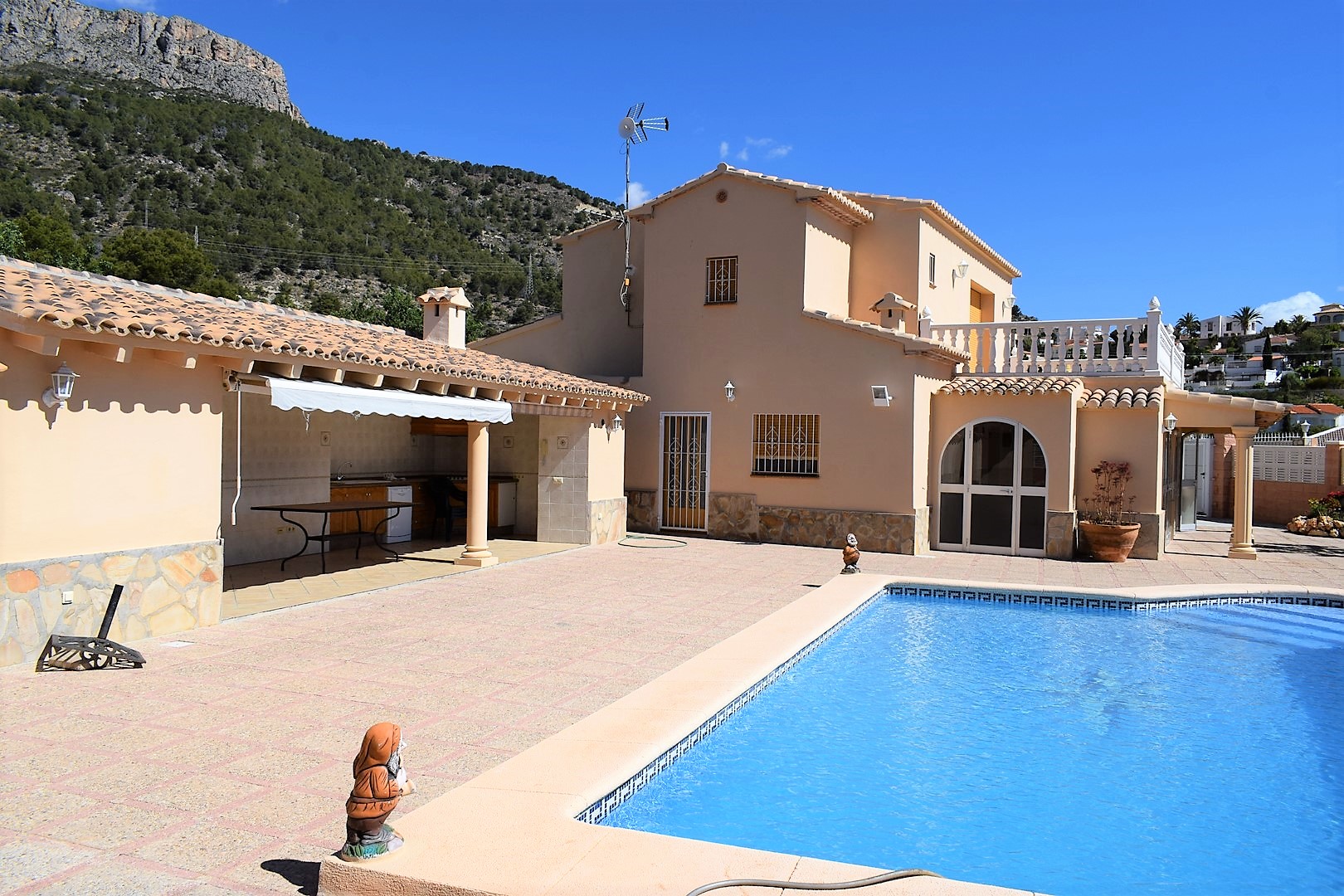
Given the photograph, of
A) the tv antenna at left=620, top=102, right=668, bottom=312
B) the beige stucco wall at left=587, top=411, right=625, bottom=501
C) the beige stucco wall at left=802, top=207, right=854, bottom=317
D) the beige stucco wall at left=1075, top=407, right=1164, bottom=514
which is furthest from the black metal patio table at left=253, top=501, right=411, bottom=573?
the beige stucco wall at left=1075, top=407, right=1164, bottom=514

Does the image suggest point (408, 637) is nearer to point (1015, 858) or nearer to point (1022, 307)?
point (1015, 858)

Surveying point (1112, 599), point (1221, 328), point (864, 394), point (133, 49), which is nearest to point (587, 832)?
point (1112, 599)

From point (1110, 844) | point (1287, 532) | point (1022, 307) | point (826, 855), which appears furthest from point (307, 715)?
point (1022, 307)

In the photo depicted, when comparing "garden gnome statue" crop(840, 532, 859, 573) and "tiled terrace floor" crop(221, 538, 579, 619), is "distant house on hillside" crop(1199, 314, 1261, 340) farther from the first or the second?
"tiled terrace floor" crop(221, 538, 579, 619)

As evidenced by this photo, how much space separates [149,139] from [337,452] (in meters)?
58.8

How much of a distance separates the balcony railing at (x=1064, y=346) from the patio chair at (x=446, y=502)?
471 inches

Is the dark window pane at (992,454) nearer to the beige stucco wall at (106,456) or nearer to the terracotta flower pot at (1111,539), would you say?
the terracotta flower pot at (1111,539)

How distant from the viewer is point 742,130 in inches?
1168

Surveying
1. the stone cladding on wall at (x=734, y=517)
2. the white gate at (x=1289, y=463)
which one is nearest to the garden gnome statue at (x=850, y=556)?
the stone cladding on wall at (x=734, y=517)

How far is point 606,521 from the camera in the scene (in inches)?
830

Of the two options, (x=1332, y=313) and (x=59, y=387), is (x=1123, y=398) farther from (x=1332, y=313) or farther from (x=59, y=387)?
(x=1332, y=313)

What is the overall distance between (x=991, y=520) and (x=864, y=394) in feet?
13.6

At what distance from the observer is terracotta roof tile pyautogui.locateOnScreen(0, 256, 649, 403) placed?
916 cm

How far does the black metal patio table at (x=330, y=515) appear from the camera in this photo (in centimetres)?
1525
